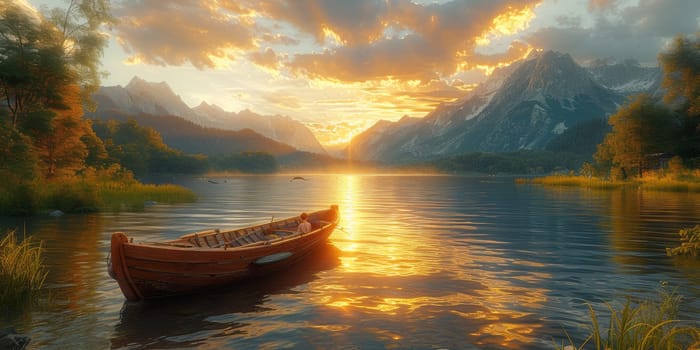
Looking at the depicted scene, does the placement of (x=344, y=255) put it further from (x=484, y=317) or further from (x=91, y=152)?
(x=91, y=152)

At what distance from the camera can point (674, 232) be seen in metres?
28.6

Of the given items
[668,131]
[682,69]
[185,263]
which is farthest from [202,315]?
[668,131]

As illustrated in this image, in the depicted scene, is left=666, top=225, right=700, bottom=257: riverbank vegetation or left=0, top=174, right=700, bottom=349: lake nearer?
left=0, top=174, right=700, bottom=349: lake

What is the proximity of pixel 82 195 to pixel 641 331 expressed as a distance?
141 ft

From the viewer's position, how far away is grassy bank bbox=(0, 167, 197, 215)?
3447 cm

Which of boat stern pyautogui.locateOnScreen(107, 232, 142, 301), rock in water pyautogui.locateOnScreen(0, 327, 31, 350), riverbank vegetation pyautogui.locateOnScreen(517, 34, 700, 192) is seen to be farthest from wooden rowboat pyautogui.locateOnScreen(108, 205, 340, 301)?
riverbank vegetation pyautogui.locateOnScreen(517, 34, 700, 192)

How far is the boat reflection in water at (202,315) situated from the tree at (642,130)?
3023 inches

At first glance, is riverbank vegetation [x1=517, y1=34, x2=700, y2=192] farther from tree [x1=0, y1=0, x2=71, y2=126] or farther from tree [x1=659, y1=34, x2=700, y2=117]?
tree [x1=0, y1=0, x2=71, y2=126]

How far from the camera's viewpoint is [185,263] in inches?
543

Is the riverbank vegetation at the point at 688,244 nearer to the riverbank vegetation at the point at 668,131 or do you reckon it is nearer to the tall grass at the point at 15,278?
the tall grass at the point at 15,278

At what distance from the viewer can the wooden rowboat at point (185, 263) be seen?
12891 millimetres

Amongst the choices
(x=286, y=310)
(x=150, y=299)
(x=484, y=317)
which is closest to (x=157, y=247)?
(x=150, y=299)

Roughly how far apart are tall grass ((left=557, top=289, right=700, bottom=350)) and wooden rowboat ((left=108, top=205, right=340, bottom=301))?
1033 cm

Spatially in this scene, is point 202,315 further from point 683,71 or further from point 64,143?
point 683,71
